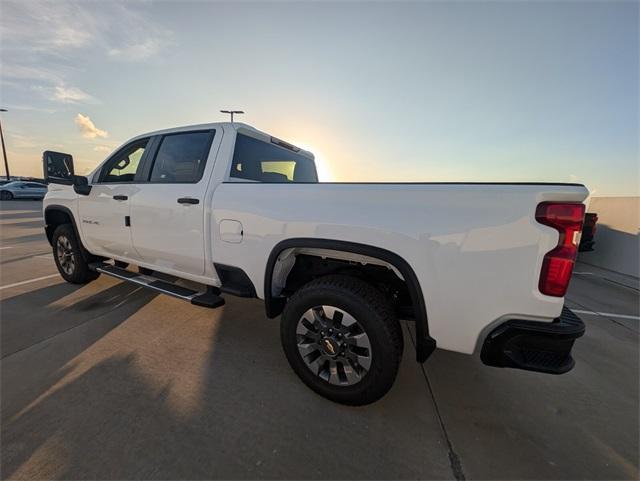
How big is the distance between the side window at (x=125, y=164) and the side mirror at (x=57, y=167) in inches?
14.0

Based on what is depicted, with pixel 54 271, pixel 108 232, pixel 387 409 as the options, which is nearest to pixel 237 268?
pixel 387 409

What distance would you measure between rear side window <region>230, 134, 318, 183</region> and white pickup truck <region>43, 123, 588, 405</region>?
19 mm

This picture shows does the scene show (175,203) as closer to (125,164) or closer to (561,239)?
(125,164)

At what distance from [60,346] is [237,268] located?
6.12 feet

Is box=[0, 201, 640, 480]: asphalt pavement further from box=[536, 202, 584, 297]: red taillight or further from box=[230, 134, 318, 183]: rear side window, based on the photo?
box=[230, 134, 318, 183]: rear side window

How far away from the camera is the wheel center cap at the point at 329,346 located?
2.06m

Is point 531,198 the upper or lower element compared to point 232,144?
lower

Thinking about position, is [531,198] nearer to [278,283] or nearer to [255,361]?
[278,283]

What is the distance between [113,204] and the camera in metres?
3.32

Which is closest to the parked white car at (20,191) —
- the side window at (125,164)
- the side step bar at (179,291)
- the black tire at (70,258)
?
the black tire at (70,258)

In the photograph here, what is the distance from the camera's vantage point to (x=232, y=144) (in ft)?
8.84

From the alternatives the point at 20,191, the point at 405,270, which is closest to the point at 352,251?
the point at 405,270

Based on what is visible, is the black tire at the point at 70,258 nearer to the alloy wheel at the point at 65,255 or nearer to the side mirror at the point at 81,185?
the alloy wheel at the point at 65,255

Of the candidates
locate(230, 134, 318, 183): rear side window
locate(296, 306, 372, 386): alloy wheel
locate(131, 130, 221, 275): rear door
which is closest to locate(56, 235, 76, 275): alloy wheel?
locate(131, 130, 221, 275): rear door
